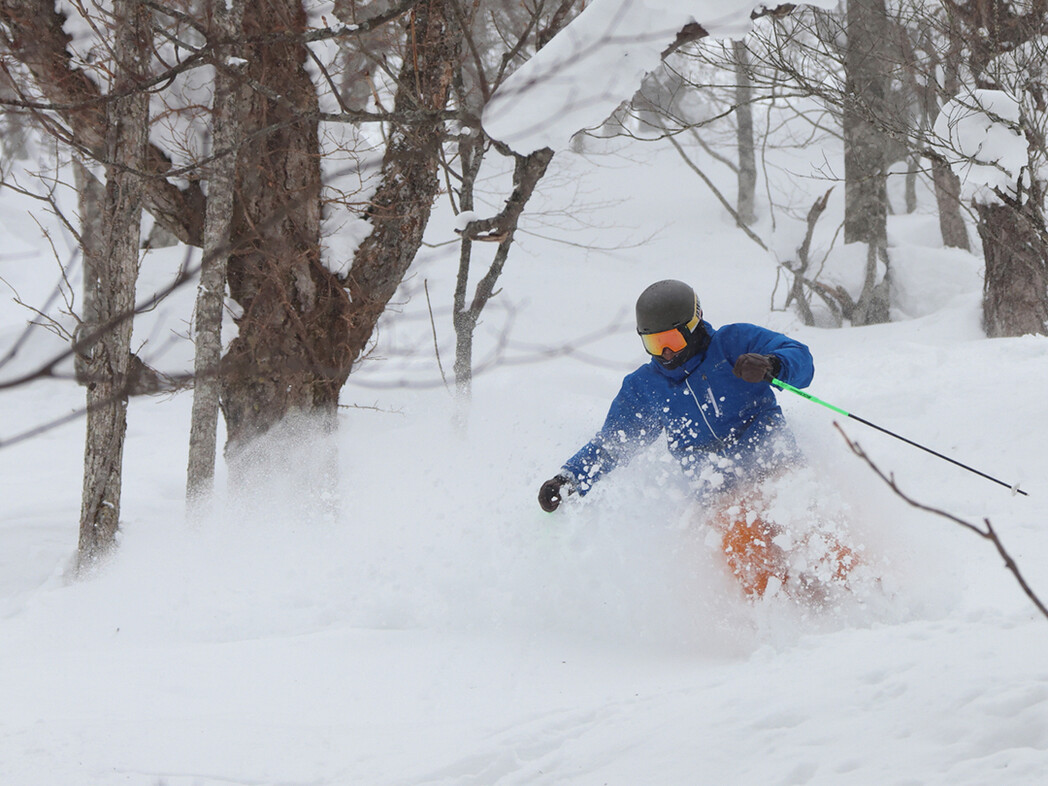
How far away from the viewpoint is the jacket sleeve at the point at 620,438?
4.61m

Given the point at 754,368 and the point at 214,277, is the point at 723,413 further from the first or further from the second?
the point at 214,277

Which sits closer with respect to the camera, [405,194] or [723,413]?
[723,413]

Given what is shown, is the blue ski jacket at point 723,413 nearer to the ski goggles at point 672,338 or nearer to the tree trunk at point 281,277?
the ski goggles at point 672,338

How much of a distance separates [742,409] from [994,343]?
5.67 metres

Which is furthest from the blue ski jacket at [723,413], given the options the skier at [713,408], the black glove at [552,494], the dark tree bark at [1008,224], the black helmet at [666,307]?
the dark tree bark at [1008,224]

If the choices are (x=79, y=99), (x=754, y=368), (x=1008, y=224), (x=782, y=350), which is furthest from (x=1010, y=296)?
(x=79, y=99)

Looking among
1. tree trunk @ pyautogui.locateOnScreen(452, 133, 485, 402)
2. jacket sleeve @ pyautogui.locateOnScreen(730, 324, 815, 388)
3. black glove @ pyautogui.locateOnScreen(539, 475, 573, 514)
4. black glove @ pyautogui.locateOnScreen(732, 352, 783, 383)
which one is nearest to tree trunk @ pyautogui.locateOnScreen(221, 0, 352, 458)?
tree trunk @ pyautogui.locateOnScreen(452, 133, 485, 402)

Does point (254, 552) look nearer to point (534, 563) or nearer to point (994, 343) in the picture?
point (534, 563)

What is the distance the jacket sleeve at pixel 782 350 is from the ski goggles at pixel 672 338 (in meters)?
0.24

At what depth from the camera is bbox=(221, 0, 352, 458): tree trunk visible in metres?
6.07

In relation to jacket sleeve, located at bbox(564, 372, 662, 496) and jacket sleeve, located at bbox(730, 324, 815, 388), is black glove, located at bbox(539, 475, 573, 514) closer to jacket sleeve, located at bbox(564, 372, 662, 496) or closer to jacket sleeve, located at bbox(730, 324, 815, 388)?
jacket sleeve, located at bbox(564, 372, 662, 496)

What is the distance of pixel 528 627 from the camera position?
166 inches

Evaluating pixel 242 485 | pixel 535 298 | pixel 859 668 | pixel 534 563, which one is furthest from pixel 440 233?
pixel 859 668

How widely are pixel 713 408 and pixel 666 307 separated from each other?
1.86ft
